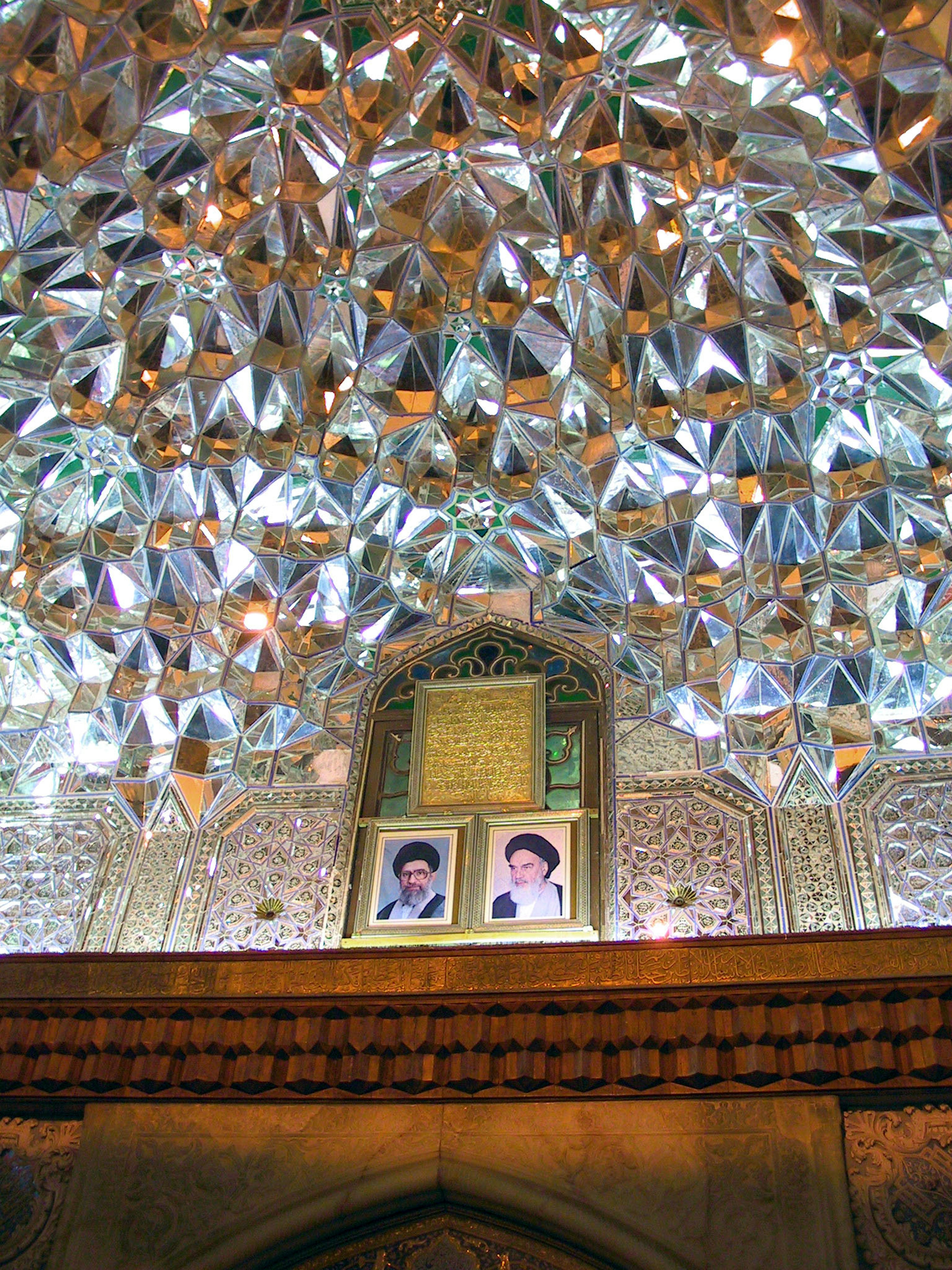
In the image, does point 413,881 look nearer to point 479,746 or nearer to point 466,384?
point 479,746

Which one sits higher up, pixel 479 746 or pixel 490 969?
pixel 479 746

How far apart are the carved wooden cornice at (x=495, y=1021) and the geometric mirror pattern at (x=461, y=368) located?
1.09m

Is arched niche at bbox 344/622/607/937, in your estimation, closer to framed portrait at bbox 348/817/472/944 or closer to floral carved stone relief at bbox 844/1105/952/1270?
framed portrait at bbox 348/817/472/944

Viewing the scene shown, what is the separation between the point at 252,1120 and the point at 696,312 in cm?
352

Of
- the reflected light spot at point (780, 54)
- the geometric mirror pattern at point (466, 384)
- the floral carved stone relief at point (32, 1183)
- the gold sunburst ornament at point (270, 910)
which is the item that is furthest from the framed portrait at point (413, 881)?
the reflected light spot at point (780, 54)

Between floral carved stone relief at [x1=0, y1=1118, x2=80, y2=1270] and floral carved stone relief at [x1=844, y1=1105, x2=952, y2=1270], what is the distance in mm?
2706

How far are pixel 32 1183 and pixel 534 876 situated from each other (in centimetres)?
218

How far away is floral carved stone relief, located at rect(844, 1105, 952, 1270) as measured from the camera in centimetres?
417

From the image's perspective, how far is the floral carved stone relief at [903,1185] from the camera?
4172 mm

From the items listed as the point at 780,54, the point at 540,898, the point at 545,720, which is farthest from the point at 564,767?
the point at 780,54

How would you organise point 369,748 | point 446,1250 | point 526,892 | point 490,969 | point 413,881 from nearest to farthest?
point 446,1250 < point 490,969 < point 526,892 < point 413,881 < point 369,748

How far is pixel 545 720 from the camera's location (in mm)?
5988

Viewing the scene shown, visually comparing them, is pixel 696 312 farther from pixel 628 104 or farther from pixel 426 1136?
pixel 426 1136

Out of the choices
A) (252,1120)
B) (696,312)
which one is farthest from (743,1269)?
(696,312)
